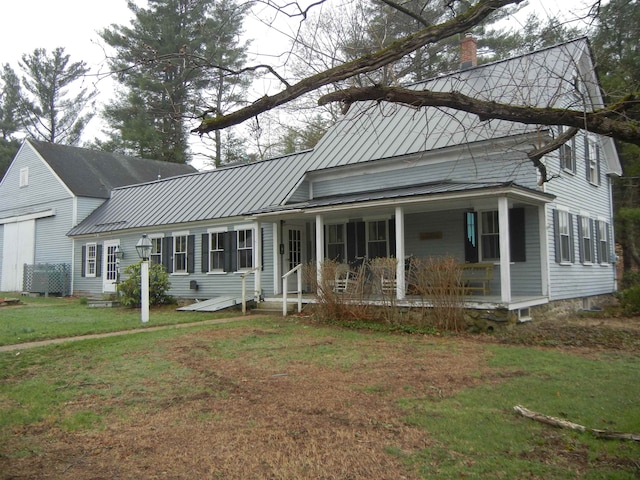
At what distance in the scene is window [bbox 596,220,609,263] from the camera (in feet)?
54.6

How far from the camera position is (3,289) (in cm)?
2625

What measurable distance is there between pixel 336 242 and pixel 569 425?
11.5 metres

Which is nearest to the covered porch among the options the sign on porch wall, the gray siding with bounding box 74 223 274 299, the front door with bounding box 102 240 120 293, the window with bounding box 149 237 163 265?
the sign on porch wall

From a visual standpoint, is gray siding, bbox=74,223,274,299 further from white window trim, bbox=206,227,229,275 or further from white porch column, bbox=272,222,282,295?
white porch column, bbox=272,222,282,295

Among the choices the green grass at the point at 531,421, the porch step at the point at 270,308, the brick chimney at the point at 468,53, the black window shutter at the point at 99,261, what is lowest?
the green grass at the point at 531,421

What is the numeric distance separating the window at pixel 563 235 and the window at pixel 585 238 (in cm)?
99

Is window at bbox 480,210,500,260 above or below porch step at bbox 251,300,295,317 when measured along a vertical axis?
above

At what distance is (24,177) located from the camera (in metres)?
26.5

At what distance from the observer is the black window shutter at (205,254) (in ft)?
59.4

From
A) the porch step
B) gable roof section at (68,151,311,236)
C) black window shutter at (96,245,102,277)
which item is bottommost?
the porch step

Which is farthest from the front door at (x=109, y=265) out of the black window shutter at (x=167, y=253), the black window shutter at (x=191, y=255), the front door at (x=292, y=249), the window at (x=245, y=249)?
→ the front door at (x=292, y=249)

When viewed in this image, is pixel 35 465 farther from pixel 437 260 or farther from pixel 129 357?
pixel 437 260

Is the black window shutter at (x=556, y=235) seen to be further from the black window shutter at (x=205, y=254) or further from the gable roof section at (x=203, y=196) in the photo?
the black window shutter at (x=205, y=254)

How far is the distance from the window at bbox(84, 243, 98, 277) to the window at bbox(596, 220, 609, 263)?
Answer: 19168 mm
